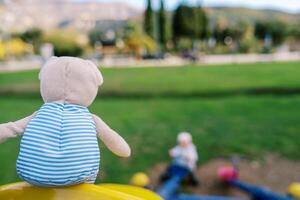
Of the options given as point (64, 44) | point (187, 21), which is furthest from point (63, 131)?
point (187, 21)

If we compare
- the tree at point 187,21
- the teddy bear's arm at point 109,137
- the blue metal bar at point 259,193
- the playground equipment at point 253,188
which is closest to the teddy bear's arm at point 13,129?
the teddy bear's arm at point 109,137

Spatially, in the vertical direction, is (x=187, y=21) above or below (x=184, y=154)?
below

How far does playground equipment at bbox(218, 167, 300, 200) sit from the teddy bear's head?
259 centimetres

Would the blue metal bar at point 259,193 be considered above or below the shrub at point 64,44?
above

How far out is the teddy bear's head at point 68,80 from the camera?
5.48ft

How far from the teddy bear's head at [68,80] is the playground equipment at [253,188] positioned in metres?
2.59

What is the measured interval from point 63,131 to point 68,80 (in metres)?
0.18

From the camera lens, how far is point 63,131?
1631 millimetres

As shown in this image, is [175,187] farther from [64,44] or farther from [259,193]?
[64,44]

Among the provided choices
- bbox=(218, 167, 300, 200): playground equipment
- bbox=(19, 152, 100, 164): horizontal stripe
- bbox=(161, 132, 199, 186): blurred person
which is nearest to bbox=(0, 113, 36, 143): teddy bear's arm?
bbox=(19, 152, 100, 164): horizontal stripe

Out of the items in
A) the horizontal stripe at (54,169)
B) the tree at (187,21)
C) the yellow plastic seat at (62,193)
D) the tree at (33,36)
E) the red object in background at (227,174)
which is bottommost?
the tree at (33,36)

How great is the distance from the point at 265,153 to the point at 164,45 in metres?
30.8

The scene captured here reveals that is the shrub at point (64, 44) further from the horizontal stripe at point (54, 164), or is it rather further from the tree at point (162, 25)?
the horizontal stripe at point (54, 164)

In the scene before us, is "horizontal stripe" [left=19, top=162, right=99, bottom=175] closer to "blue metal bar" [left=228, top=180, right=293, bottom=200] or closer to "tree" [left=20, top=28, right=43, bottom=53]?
"blue metal bar" [left=228, top=180, right=293, bottom=200]
